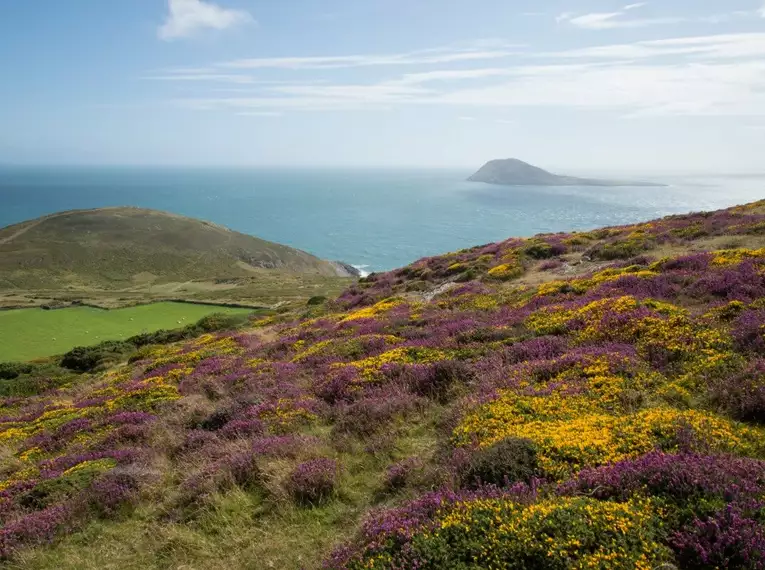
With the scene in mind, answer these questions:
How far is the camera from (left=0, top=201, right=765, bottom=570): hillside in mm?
5988

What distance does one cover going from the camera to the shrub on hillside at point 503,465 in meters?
7.43

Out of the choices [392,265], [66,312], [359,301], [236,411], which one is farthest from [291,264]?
[236,411]

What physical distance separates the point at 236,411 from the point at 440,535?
30.9 feet

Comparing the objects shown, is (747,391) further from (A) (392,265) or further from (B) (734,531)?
(A) (392,265)

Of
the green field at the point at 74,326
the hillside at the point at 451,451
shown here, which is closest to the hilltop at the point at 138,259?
the green field at the point at 74,326

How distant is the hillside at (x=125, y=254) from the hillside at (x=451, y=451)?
148170 mm

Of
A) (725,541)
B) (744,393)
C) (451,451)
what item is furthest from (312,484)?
(744,393)

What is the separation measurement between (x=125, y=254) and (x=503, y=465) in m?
189

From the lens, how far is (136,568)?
782 cm

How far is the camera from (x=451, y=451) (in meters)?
8.80

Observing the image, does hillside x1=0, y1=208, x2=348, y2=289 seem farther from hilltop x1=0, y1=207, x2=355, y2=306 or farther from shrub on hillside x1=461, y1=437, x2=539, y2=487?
shrub on hillside x1=461, y1=437, x2=539, y2=487

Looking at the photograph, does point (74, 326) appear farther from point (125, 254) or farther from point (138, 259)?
point (125, 254)

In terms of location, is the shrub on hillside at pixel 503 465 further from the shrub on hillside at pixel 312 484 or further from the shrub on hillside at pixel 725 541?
the shrub on hillside at pixel 312 484

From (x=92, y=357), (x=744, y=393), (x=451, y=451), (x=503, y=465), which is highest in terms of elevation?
(x=744, y=393)
